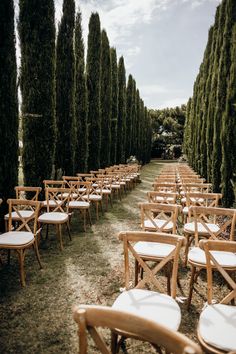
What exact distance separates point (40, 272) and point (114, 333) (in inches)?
104

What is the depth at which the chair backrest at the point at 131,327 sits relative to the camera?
1.24 meters

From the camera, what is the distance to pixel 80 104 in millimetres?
13008

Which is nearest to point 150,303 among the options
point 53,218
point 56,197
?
point 53,218

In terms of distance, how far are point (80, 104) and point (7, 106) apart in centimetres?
653

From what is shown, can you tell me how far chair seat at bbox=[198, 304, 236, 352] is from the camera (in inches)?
76.4

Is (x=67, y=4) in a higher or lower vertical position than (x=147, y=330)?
higher

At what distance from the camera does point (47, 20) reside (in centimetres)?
846

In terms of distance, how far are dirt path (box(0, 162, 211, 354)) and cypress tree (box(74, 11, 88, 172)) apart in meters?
7.03

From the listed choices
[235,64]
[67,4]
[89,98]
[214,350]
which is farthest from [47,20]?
[214,350]

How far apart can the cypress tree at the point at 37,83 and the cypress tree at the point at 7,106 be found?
4.38 feet

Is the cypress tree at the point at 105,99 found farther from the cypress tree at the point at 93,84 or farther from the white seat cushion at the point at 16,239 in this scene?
the white seat cushion at the point at 16,239

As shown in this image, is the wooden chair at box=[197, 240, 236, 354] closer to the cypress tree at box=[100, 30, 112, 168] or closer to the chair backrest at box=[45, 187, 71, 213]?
the chair backrest at box=[45, 187, 71, 213]

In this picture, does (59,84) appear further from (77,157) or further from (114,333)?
(114,333)

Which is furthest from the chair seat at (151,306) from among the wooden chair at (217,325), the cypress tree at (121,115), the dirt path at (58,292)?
the cypress tree at (121,115)
